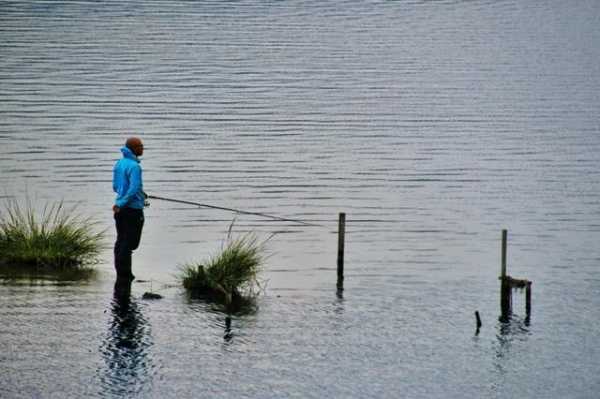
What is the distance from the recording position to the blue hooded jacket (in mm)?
17562

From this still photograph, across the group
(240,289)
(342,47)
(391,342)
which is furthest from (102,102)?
(391,342)

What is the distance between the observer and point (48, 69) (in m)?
60.2

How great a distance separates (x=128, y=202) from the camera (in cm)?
1786

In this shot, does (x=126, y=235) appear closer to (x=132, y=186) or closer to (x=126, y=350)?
(x=132, y=186)

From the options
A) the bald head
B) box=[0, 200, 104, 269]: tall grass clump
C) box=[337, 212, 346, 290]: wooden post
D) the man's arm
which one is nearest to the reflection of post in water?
the man's arm

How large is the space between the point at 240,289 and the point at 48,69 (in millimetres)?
43521

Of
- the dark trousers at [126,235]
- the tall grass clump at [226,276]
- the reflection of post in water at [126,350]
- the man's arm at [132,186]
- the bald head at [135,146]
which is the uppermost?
the bald head at [135,146]

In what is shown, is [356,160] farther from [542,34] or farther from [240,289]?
[542,34]

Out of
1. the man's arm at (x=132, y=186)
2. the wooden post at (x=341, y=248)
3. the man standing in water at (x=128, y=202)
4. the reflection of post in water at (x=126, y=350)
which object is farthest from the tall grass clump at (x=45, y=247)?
the wooden post at (x=341, y=248)

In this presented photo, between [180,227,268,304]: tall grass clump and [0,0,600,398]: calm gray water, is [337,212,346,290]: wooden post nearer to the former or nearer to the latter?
→ [0,0,600,398]: calm gray water

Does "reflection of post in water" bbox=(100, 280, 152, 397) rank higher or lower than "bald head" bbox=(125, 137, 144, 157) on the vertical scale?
lower

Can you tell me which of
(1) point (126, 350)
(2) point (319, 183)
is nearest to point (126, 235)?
(1) point (126, 350)

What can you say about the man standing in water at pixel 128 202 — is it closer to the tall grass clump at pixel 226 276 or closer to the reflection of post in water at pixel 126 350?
the tall grass clump at pixel 226 276

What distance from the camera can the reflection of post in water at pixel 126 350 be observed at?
42.3ft
